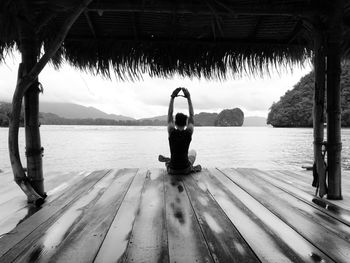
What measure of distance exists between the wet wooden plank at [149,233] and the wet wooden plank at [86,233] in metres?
0.18

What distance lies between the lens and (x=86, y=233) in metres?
1.91

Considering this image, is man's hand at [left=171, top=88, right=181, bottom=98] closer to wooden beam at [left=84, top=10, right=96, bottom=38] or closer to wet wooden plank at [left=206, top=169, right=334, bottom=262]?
wooden beam at [left=84, top=10, right=96, bottom=38]

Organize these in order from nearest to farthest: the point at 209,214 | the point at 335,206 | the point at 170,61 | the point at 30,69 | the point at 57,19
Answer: the point at 209,214 → the point at 335,206 → the point at 30,69 → the point at 57,19 → the point at 170,61

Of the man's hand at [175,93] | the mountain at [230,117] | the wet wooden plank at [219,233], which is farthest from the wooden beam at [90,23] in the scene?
the mountain at [230,117]

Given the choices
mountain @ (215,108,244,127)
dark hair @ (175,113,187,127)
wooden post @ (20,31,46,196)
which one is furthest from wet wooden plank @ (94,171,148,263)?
mountain @ (215,108,244,127)

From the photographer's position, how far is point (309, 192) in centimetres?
308

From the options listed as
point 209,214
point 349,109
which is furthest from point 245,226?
point 349,109

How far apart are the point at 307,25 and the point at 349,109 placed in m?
31.9

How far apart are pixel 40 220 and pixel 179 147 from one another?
2.15 meters

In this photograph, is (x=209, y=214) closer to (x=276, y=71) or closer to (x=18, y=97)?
(x=18, y=97)

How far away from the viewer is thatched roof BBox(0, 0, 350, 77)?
2627mm

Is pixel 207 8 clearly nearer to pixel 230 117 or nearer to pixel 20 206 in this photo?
pixel 20 206

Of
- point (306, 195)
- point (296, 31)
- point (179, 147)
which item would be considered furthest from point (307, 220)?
point (179, 147)

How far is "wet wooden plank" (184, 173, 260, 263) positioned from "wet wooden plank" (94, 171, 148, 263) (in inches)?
17.7
